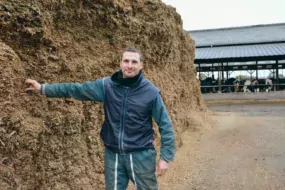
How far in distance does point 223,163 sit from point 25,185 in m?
3.94

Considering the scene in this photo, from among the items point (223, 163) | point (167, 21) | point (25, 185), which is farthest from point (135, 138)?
point (167, 21)

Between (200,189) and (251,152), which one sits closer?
(200,189)

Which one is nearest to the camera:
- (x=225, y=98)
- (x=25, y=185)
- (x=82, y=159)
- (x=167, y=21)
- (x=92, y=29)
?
(x=25, y=185)

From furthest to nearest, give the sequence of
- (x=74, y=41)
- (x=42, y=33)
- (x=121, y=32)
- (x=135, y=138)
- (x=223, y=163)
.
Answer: (x=223, y=163)
(x=121, y=32)
(x=74, y=41)
(x=42, y=33)
(x=135, y=138)

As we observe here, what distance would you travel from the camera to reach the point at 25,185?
3.05 m

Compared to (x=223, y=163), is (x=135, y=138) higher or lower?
higher

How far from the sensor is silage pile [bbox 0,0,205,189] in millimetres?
2998

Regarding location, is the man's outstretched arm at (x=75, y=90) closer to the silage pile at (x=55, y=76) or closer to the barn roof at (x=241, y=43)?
the silage pile at (x=55, y=76)

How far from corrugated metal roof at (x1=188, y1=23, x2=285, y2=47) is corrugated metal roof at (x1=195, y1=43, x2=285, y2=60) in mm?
1324

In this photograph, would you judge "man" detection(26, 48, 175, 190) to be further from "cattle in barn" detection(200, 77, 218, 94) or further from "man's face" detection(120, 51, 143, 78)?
"cattle in barn" detection(200, 77, 218, 94)

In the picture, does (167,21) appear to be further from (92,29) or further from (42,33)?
(42,33)

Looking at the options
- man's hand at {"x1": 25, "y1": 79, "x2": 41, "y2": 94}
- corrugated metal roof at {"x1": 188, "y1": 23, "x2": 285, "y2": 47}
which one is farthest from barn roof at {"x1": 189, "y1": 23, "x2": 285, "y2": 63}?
man's hand at {"x1": 25, "y1": 79, "x2": 41, "y2": 94}

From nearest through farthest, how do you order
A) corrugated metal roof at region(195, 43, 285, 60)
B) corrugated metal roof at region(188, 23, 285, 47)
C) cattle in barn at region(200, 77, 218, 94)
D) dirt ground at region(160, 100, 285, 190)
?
dirt ground at region(160, 100, 285, 190) < corrugated metal roof at region(195, 43, 285, 60) < cattle in barn at region(200, 77, 218, 94) < corrugated metal roof at region(188, 23, 285, 47)

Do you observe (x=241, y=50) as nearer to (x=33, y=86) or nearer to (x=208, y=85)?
(x=208, y=85)
